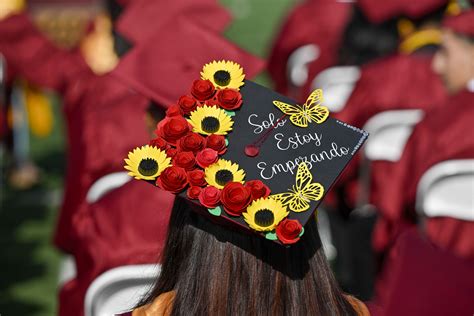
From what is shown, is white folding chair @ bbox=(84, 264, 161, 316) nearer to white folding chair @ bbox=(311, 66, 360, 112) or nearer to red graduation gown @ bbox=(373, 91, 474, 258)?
red graduation gown @ bbox=(373, 91, 474, 258)

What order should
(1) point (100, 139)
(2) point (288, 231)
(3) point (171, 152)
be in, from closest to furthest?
(2) point (288, 231), (3) point (171, 152), (1) point (100, 139)

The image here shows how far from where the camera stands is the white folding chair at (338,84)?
4.73m

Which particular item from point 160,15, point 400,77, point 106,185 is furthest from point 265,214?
point 400,77

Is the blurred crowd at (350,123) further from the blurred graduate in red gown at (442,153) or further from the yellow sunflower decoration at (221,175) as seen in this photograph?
the yellow sunflower decoration at (221,175)

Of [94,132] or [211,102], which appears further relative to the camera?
[94,132]

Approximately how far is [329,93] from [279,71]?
1838 mm

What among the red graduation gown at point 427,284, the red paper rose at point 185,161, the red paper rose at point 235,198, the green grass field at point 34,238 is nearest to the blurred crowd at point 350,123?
the red graduation gown at point 427,284

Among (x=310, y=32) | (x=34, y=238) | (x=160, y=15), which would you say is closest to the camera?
(x=160, y=15)

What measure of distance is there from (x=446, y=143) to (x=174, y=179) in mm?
1740

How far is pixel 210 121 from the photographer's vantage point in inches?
75.0

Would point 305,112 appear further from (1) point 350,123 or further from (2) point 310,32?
(2) point 310,32

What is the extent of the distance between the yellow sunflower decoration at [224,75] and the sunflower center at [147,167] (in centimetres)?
25

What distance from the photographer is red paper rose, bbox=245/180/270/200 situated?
183 centimetres

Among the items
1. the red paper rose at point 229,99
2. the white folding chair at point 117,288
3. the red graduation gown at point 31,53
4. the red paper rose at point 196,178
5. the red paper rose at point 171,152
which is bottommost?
the red graduation gown at point 31,53
